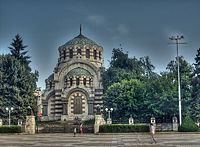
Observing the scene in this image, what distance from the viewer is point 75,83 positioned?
7244 cm

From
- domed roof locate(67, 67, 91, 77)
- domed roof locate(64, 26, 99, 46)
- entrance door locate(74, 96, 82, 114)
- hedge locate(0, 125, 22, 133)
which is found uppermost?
domed roof locate(64, 26, 99, 46)

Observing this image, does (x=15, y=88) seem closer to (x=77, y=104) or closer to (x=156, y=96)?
(x=77, y=104)

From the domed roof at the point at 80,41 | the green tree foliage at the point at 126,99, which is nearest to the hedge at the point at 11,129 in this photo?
the green tree foliage at the point at 126,99

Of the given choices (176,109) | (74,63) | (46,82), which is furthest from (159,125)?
(46,82)

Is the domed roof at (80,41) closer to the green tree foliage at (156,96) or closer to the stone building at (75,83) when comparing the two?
the stone building at (75,83)

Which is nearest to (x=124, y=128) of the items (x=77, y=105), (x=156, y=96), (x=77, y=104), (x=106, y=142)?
(x=156, y=96)

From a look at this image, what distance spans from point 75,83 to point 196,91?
26.6 meters

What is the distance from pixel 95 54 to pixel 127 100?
78.3 feet

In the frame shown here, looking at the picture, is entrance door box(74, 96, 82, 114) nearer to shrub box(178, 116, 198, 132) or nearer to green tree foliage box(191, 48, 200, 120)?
green tree foliage box(191, 48, 200, 120)

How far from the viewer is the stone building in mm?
71312

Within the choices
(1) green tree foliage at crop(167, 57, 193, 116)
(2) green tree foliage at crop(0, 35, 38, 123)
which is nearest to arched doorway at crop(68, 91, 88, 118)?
(2) green tree foliage at crop(0, 35, 38, 123)

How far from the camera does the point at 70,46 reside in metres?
78.3

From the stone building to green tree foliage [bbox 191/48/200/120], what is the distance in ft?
71.2

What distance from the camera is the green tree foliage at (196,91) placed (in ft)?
168
